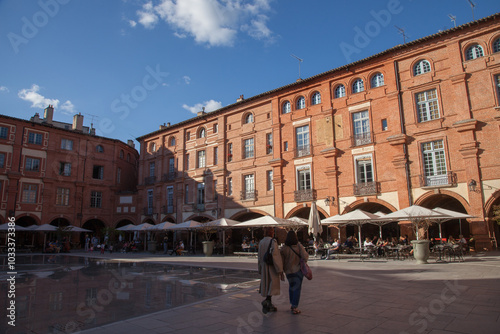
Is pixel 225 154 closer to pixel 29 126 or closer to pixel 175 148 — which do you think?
pixel 175 148

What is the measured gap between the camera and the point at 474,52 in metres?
18.2

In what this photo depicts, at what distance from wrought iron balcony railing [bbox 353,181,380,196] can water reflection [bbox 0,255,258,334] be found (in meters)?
11.8

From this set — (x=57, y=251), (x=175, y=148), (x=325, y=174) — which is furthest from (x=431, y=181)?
(x=57, y=251)

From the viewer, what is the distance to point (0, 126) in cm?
2961

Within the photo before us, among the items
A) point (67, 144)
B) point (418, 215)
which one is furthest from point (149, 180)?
point (418, 215)

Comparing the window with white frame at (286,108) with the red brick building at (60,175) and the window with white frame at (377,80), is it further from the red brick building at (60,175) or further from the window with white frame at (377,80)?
the red brick building at (60,175)

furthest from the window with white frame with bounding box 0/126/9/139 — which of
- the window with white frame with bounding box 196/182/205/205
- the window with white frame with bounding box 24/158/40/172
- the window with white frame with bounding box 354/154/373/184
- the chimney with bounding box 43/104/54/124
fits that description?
the window with white frame with bounding box 354/154/373/184

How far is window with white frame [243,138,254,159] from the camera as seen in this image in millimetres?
26672

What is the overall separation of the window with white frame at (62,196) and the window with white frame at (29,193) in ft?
6.18

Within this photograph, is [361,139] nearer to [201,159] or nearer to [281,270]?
[201,159]

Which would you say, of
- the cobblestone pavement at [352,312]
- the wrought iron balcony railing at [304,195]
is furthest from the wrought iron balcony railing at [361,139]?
the cobblestone pavement at [352,312]

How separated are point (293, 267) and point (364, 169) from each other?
16.5 m

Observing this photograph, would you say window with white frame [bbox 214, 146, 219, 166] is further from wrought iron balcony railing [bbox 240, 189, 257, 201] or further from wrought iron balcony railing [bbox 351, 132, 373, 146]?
wrought iron balcony railing [bbox 351, 132, 373, 146]

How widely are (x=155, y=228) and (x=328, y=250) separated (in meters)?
14.3
